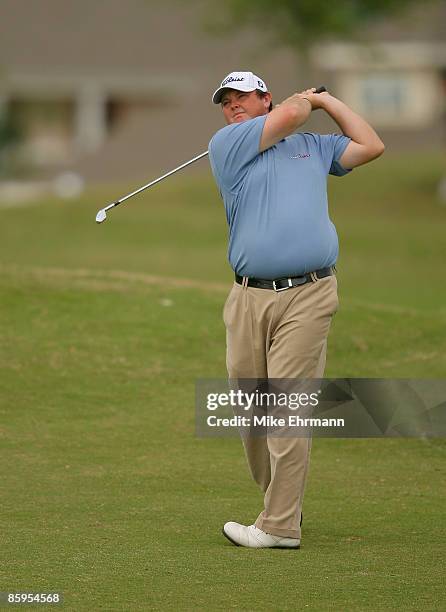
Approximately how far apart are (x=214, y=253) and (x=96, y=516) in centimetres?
1718

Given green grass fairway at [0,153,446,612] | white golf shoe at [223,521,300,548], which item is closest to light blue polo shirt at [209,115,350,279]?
white golf shoe at [223,521,300,548]

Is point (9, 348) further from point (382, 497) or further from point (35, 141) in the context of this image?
point (35, 141)

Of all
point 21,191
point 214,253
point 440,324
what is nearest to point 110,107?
point 21,191

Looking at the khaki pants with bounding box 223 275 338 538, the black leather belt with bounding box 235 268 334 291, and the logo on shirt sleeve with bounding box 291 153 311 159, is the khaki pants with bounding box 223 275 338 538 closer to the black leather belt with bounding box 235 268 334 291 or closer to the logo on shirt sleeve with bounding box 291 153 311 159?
the black leather belt with bounding box 235 268 334 291

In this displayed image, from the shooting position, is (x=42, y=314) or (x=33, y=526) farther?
(x=42, y=314)

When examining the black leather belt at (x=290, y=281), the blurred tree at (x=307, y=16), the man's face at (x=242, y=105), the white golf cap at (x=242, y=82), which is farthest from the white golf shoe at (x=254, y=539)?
the blurred tree at (x=307, y=16)

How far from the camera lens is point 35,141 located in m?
50.9

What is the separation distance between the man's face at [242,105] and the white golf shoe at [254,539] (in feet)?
6.41

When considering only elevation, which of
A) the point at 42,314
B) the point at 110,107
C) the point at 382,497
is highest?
the point at 110,107

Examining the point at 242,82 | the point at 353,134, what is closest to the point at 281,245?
the point at 353,134

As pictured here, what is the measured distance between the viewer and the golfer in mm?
6480

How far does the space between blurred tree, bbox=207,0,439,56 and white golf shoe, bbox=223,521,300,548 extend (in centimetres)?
2775

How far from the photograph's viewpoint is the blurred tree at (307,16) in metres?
33.3

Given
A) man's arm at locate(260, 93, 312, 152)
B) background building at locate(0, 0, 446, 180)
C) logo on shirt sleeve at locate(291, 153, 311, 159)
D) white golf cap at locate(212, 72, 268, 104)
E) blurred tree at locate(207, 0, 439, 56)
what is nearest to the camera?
man's arm at locate(260, 93, 312, 152)
